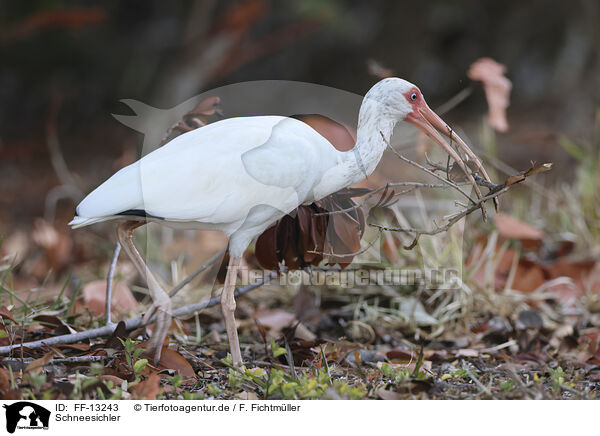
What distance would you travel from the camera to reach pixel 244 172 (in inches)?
77.6

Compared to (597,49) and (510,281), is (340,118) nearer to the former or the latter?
(510,281)

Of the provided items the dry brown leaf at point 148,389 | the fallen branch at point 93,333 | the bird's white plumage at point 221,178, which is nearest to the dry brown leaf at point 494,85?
the bird's white plumage at point 221,178

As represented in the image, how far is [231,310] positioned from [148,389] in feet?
1.44

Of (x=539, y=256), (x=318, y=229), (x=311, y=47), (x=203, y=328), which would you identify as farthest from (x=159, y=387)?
(x=311, y=47)

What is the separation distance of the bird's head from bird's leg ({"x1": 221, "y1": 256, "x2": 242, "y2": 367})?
0.65m

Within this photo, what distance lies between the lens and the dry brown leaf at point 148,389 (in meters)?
1.78

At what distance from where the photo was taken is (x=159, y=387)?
1.88 meters

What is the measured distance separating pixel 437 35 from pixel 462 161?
5834 millimetres

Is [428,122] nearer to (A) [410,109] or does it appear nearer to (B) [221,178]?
(A) [410,109]

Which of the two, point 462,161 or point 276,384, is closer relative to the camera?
point 276,384

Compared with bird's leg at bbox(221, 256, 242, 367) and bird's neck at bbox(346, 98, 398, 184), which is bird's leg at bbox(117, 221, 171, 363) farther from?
bird's neck at bbox(346, 98, 398, 184)
